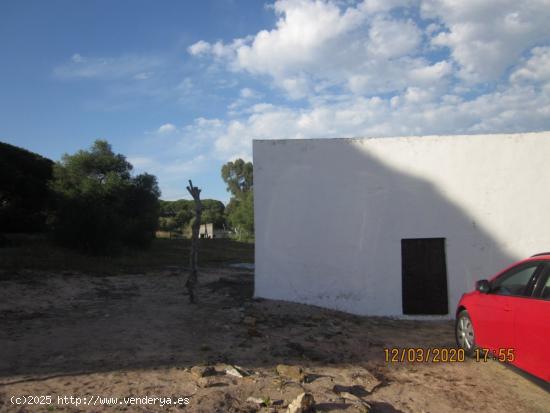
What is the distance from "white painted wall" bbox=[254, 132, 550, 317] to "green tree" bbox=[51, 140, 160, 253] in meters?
10.4

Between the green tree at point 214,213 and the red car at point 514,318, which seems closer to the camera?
the red car at point 514,318

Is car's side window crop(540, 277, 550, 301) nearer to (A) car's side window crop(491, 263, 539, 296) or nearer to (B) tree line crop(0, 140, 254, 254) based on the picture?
(A) car's side window crop(491, 263, 539, 296)

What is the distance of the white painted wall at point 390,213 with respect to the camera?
9.68 meters

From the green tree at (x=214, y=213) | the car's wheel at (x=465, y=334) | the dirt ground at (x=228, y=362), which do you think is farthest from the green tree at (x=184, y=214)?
the car's wheel at (x=465, y=334)

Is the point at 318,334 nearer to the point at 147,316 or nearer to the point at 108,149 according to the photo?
the point at 147,316

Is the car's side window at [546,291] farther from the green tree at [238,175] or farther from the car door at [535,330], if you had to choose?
the green tree at [238,175]

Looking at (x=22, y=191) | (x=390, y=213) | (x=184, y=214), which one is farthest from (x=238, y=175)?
(x=390, y=213)

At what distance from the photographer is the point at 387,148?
9930 millimetres

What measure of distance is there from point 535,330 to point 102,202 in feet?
61.6

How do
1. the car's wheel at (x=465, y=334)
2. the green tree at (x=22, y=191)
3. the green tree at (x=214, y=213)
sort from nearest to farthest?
the car's wheel at (x=465, y=334)
the green tree at (x=22, y=191)
the green tree at (x=214, y=213)

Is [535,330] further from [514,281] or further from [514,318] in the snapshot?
[514,281]

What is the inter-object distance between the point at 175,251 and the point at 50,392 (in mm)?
20428

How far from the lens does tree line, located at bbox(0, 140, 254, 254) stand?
17.9m

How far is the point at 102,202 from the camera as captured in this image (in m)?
20.2
